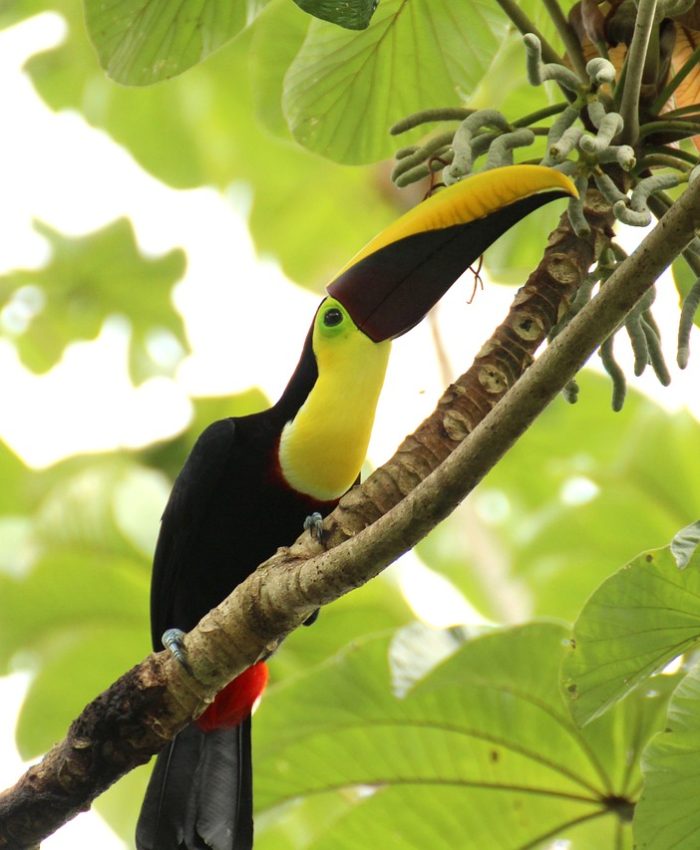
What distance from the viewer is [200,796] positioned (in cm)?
249

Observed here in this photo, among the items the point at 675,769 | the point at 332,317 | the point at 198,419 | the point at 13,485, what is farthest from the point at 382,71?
the point at 13,485

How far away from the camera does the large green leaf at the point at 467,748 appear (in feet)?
7.45

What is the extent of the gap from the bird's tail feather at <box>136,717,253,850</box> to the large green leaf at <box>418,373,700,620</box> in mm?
1281

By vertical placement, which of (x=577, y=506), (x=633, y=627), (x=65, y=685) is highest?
(x=65, y=685)

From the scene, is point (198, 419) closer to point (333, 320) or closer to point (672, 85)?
point (333, 320)

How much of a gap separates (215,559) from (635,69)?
130 centimetres

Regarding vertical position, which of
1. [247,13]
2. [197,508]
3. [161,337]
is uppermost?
[161,337]

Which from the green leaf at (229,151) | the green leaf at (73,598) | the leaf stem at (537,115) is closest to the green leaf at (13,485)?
the green leaf at (73,598)

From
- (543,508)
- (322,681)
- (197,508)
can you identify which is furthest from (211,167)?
(322,681)

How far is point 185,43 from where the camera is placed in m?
2.30

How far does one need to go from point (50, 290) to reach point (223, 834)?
140 inches

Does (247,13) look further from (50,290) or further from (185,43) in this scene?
(50,290)

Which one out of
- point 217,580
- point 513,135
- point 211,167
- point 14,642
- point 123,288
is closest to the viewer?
point 513,135

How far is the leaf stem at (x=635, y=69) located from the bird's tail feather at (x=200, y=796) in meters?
1.39
